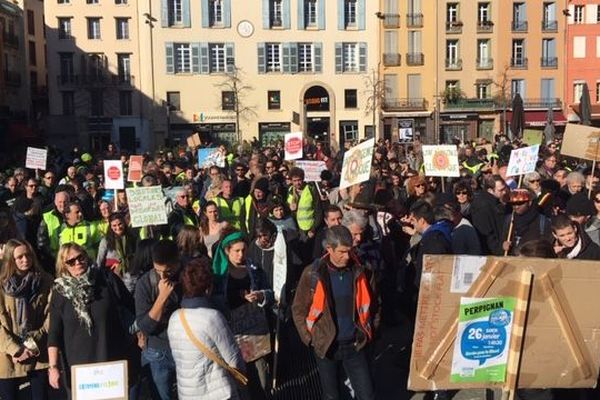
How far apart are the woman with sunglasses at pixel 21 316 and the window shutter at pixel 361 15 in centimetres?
4510

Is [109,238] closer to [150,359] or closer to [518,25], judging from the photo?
[150,359]

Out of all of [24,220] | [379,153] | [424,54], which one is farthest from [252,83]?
[24,220]

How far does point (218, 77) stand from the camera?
4684 cm

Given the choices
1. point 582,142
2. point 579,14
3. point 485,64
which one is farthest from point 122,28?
point 582,142

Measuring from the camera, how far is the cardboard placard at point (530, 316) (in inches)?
148

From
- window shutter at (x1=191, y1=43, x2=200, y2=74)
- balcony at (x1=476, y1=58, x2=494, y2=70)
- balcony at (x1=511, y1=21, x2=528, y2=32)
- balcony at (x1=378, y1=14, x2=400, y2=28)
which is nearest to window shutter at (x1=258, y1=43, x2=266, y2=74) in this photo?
window shutter at (x1=191, y1=43, x2=200, y2=74)

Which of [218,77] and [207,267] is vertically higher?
[218,77]

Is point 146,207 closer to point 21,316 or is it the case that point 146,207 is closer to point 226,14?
point 21,316

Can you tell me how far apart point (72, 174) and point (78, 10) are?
3807 centimetres

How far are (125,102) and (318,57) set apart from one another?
13.5 m

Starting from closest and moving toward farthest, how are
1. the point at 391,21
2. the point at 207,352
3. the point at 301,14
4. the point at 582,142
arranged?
1. the point at 207,352
2. the point at 582,142
3. the point at 301,14
4. the point at 391,21

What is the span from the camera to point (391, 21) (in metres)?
49.3

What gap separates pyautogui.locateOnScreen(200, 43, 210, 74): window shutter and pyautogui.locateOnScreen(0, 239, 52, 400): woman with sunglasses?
139 ft

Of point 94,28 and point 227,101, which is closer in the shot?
point 227,101
